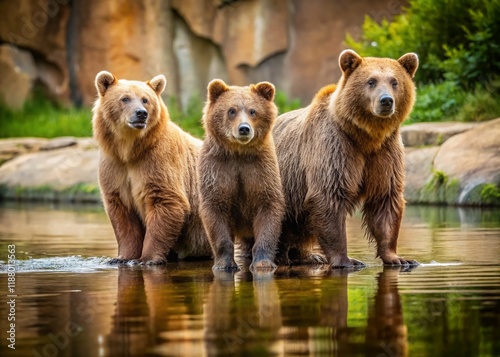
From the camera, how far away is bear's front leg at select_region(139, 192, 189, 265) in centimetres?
926

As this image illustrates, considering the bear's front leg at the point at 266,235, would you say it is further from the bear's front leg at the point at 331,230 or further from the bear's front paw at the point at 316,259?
the bear's front paw at the point at 316,259

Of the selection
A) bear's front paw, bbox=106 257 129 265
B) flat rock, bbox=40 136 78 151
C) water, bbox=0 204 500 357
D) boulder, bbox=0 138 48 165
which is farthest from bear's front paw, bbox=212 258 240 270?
boulder, bbox=0 138 48 165

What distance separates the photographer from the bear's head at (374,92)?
8.26m

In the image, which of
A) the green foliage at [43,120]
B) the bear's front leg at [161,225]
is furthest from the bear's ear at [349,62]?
the green foliage at [43,120]

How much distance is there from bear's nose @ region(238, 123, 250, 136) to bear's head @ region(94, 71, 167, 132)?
45.2 inches

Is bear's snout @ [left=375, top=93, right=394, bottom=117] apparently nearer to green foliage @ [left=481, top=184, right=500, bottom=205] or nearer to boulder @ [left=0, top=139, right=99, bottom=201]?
green foliage @ [left=481, top=184, right=500, bottom=205]

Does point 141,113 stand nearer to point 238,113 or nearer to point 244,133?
point 238,113

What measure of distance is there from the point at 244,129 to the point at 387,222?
132cm

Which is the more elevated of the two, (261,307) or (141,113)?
(141,113)

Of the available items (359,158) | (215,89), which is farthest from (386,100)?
(215,89)

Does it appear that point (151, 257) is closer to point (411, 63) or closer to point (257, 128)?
point (257, 128)

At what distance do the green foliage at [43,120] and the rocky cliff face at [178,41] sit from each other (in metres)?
0.45

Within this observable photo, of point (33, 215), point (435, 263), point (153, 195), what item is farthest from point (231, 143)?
point (33, 215)

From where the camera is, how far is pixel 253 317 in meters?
5.71
